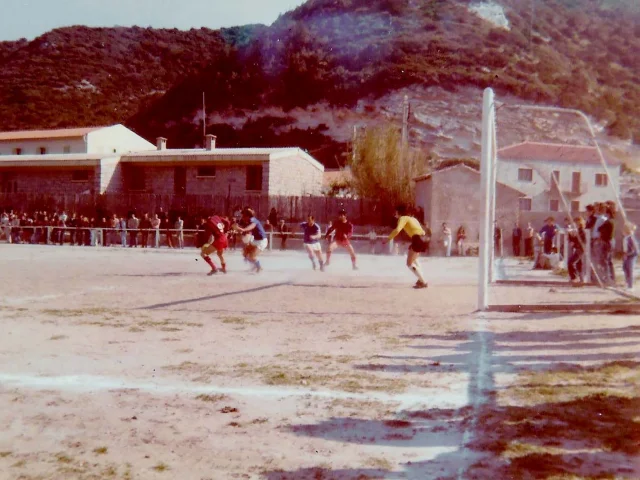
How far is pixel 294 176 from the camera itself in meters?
38.3

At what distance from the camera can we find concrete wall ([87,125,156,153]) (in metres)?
47.7

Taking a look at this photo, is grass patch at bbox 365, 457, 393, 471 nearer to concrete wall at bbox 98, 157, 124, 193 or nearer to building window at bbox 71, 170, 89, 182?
concrete wall at bbox 98, 157, 124, 193

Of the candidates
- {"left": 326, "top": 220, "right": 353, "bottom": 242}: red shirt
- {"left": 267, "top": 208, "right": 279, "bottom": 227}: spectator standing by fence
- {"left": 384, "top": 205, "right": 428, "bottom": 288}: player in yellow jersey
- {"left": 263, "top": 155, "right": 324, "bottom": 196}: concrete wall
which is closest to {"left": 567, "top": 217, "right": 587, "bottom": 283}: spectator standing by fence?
{"left": 384, "top": 205, "right": 428, "bottom": 288}: player in yellow jersey

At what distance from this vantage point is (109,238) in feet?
99.4

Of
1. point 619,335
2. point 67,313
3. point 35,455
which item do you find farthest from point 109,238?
point 35,455

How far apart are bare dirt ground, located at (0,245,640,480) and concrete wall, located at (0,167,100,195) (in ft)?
94.2

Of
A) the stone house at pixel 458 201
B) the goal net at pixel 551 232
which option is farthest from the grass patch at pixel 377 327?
the stone house at pixel 458 201

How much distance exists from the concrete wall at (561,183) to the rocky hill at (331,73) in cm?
1312

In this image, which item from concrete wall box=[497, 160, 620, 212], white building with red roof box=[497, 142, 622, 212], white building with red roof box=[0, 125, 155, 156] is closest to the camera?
white building with red roof box=[497, 142, 622, 212]

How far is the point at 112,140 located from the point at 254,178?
57.6 ft

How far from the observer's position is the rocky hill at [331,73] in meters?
63.9

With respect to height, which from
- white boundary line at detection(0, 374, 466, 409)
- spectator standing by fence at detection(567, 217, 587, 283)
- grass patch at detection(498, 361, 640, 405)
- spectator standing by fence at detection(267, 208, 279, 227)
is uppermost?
spectator standing by fence at detection(267, 208, 279, 227)

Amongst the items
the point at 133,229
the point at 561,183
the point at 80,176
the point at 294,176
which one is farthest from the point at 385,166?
the point at 80,176

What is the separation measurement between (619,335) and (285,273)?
9.72m
